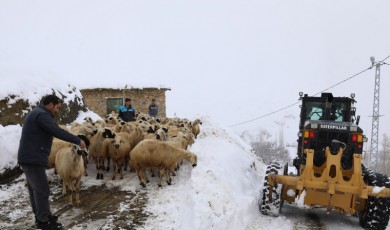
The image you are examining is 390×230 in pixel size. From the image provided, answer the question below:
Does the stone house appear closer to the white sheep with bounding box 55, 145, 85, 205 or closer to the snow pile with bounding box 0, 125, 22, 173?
the snow pile with bounding box 0, 125, 22, 173

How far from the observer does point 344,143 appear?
8273 millimetres

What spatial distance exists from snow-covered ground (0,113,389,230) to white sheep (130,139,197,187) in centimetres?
32

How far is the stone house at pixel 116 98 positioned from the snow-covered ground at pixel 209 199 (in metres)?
16.0

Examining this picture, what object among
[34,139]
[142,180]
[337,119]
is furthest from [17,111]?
[337,119]

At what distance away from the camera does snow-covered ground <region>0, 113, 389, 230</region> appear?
22.6 ft

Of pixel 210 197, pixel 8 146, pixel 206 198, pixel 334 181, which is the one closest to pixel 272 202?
pixel 334 181

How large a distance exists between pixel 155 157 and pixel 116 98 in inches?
728

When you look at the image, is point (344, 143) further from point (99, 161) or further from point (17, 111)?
point (17, 111)

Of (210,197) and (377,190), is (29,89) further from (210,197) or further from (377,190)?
(377,190)

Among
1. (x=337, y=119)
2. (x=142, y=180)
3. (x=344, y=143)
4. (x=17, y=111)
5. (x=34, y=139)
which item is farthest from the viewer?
(x=17, y=111)

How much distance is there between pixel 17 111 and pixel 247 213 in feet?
25.4

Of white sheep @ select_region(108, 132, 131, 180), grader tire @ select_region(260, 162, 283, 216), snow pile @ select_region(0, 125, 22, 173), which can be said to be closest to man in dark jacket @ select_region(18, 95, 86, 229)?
white sheep @ select_region(108, 132, 131, 180)

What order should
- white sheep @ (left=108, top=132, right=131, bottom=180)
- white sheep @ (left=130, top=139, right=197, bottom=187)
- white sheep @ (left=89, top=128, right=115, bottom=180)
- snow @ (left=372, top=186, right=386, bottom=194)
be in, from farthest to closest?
white sheep @ (left=89, top=128, right=115, bottom=180) < white sheep @ (left=108, top=132, right=131, bottom=180) < white sheep @ (left=130, top=139, right=197, bottom=187) < snow @ (left=372, top=186, right=386, bottom=194)

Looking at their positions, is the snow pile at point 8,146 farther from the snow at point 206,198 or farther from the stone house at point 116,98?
the stone house at point 116,98
